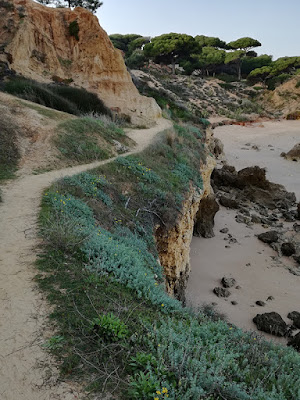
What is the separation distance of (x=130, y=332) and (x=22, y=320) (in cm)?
130

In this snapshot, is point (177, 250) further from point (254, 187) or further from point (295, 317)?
point (254, 187)

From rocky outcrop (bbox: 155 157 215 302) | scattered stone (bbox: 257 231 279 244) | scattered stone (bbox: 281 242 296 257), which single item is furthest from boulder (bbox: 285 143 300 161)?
rocky outcrop (bbox: 155 157 215 302)

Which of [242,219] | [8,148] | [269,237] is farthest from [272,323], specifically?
[8,148]

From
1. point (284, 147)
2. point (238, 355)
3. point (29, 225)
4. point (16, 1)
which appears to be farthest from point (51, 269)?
point (284, 147)

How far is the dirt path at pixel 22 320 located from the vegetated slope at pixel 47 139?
3.68 m

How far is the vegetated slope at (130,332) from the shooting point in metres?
2.79

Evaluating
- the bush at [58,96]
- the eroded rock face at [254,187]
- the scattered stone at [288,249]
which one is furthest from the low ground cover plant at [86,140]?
the eroded rock face at [254,187]

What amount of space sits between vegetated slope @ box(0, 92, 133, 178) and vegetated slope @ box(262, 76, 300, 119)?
42.6 meters

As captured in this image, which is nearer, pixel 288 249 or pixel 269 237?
pixel 288 249

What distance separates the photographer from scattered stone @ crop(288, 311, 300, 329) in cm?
874

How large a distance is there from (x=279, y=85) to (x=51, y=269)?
57.6 m

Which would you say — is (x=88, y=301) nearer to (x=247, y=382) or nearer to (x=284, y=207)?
(x=247, y=382)

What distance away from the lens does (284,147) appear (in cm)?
3325

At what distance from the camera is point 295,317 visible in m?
8.99
